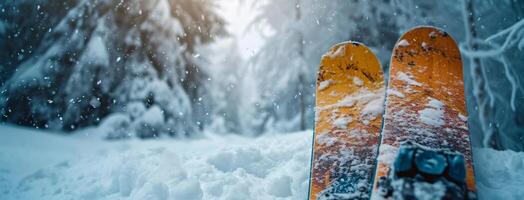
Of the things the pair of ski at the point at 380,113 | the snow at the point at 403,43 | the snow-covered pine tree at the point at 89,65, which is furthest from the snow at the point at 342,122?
the snow-covered pine tree at the point at 89,65

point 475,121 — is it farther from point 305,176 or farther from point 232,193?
point 232,193

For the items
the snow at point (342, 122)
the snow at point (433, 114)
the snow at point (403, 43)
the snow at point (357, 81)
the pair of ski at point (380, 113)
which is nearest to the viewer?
the pair of ski at point (380, 113)

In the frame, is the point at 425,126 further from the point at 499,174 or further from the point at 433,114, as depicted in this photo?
the point at 499,174

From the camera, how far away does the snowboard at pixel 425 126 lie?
1385 millimetres

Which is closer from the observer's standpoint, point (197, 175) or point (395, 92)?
point (395, 92)

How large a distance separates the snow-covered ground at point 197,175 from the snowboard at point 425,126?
599mm

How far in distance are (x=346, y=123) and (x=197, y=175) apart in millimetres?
1339

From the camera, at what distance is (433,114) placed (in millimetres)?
2535

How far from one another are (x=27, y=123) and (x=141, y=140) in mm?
2111

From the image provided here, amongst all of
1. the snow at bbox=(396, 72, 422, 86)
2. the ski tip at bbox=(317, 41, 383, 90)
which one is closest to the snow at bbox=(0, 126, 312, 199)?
the ski tip at bbox=(317, 41, 383, 90)

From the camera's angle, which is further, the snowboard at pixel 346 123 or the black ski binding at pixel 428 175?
the snowboard at pixel 346 123

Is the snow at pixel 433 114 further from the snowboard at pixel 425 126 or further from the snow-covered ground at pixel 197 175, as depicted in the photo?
the snow-covered ground at pixel 197 175

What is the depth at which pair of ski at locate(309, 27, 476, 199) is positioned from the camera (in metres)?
2.27

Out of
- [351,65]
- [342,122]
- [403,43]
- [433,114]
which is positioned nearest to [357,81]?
[351,65]
